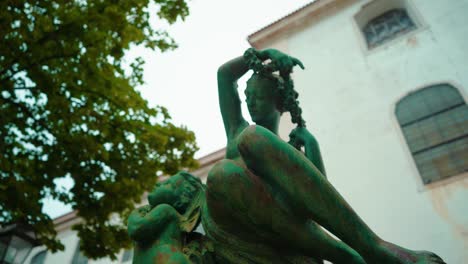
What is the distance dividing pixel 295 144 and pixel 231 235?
0.56 m

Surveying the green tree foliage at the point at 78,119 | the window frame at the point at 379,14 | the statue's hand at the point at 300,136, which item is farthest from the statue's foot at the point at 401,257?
the window frame at the point at 379,14

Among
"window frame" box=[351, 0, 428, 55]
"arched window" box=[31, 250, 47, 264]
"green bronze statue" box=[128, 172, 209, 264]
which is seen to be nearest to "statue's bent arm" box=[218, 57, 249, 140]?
"green bronze statue" box=[128, 172, 209, 264]

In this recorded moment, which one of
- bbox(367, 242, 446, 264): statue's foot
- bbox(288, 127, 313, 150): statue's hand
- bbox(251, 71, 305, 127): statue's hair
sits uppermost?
bbox(251, 71, 305, 127): statue's hair

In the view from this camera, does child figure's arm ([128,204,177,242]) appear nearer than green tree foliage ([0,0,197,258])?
Yes

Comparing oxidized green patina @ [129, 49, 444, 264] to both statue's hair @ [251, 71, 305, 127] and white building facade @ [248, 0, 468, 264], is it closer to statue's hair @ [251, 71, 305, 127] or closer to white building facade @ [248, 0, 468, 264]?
statue's hair @ [251, 71, 305, 127]

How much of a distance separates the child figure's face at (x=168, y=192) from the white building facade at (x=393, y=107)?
5482mm

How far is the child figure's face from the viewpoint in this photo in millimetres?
1539

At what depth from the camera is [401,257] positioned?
1040 mm

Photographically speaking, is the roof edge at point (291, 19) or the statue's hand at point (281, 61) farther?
the roof edge at point (291, 19)

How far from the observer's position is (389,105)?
7.84m

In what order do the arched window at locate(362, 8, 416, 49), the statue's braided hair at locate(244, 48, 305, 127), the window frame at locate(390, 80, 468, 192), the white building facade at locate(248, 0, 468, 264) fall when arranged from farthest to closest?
1. the arched window at locate(362, 8, 416, 49)
2. the window frame at locate(390, 80, 468, 192)
3. the white building facade at locate(248, 0, 468, 264)
4. the statue's braided hair at locate(244, 48, 305, 127)

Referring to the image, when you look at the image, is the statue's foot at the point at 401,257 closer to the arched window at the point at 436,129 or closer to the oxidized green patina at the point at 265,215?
the oxidized green patina at the point at 265,215

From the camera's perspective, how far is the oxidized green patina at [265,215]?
107 centimetres

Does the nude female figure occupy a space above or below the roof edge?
below
